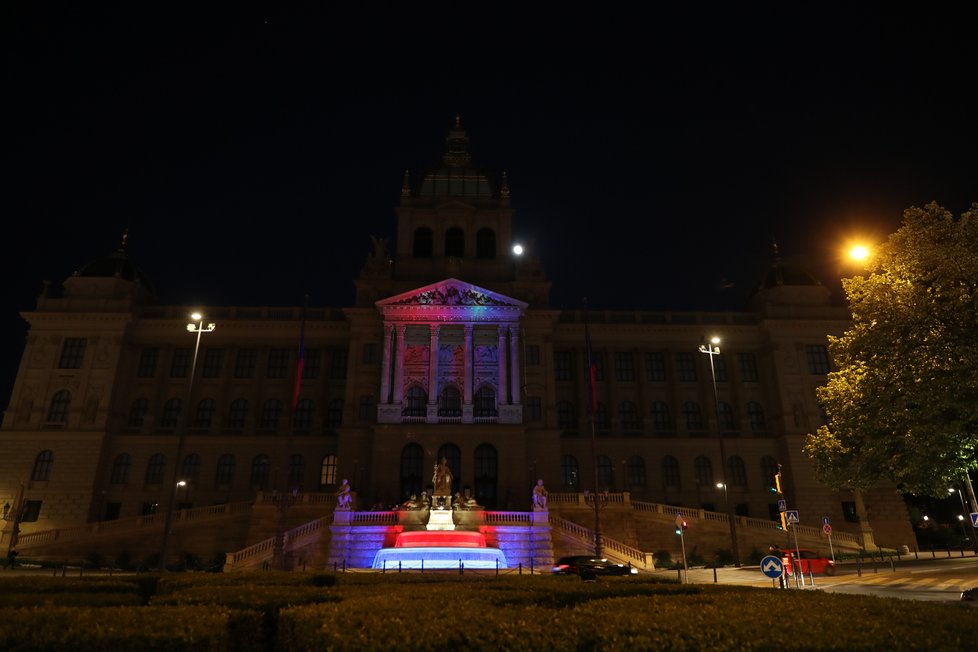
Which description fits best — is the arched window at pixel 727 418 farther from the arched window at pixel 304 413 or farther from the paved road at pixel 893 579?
the arched window at pixel 304 413

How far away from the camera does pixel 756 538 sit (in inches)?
1734

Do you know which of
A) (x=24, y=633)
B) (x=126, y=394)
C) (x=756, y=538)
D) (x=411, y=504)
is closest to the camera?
(x=24, y=633)

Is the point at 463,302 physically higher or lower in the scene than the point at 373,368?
higher

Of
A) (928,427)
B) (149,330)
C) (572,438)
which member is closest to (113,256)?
(149,330)

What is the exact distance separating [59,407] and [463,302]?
37267mm

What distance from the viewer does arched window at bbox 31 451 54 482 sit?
175 feet

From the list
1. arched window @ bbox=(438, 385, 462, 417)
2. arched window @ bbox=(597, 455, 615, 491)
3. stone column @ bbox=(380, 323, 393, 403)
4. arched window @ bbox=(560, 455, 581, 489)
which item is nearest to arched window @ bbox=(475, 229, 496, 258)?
A: stone column @ bbox=(380, 323, 393, 403)

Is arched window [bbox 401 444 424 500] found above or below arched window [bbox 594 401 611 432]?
below

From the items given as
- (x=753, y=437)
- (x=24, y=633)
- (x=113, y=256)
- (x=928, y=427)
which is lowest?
(x=24, y=633)

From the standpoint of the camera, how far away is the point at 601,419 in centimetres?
6116

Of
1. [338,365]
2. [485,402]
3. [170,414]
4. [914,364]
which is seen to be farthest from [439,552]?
[170,414]

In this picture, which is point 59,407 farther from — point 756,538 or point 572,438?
point 756,538

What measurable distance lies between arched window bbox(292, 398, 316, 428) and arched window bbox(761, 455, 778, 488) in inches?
1660

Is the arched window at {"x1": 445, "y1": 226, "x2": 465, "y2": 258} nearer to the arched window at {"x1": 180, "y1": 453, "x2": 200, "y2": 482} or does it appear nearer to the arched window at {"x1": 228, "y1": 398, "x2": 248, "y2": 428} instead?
the arched window at {"x1": 228, "y1": 398, "x2": 248, "y2": 428}
